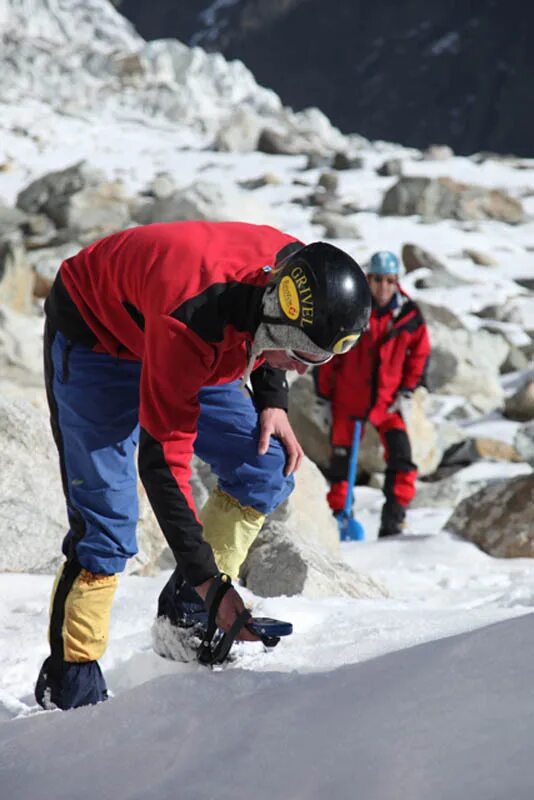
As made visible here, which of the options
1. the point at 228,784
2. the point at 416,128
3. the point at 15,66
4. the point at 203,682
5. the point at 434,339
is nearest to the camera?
the point at 228,784

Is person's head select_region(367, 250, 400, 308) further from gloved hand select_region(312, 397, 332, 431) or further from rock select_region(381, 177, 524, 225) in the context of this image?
rock select_region(381, 177, 524, 225)

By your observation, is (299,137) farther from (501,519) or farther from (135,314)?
(135,314)

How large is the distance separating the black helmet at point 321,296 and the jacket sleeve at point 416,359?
152 inches

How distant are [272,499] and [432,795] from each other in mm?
1295

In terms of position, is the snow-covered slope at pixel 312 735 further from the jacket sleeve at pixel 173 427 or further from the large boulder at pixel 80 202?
the large boulder at pixel 80 202

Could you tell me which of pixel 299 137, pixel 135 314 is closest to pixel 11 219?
pixel 299 137

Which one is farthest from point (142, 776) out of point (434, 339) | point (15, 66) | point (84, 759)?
point (15, 66)

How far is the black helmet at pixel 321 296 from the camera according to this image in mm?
2252

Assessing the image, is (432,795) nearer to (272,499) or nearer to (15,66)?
(272,499)

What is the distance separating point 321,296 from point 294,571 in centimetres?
175

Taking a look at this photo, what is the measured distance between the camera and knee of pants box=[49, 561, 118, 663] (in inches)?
104

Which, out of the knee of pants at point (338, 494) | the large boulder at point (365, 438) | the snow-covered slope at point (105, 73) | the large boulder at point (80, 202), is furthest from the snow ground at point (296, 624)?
the snow-covered slope at point (105, 73)

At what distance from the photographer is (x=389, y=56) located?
274 feet

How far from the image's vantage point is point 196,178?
2556cm
